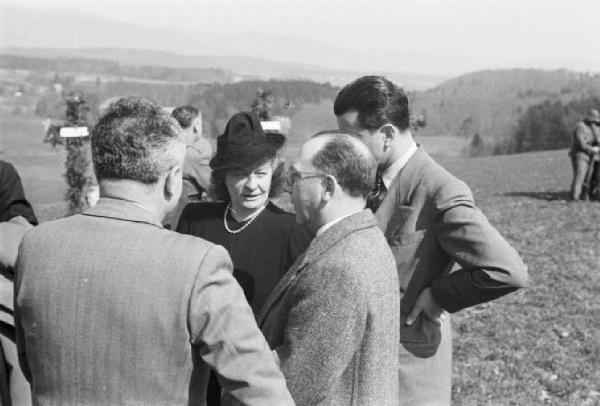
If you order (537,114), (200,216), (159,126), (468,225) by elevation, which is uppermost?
(159,126)

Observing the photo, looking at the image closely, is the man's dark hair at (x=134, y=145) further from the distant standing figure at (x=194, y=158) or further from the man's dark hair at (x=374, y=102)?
the distant standing figure at (x=194, y=158)

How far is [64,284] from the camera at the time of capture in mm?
1855

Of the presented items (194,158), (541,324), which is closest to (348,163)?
(194,158)

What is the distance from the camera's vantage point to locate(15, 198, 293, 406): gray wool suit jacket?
5.92 ft

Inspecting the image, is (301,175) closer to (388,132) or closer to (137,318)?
(388,132)

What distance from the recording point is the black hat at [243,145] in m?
3.19

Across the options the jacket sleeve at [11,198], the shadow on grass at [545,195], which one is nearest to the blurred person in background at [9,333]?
the jacket sleeve at [11,198]

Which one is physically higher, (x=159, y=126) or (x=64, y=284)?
(x=159, y=126)

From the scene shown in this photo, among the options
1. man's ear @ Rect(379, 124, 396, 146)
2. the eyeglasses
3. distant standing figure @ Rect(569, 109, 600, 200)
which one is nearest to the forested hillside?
distant standing figure @ Rect(569, 109, 600, 200)

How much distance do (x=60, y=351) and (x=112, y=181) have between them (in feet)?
1.52

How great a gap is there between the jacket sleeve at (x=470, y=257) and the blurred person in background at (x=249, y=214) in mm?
687

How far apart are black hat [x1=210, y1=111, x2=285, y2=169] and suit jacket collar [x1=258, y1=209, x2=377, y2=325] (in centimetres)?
102

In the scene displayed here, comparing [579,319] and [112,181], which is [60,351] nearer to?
[112,181]

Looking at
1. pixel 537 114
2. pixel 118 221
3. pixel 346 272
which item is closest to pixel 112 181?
pixel 118 221
